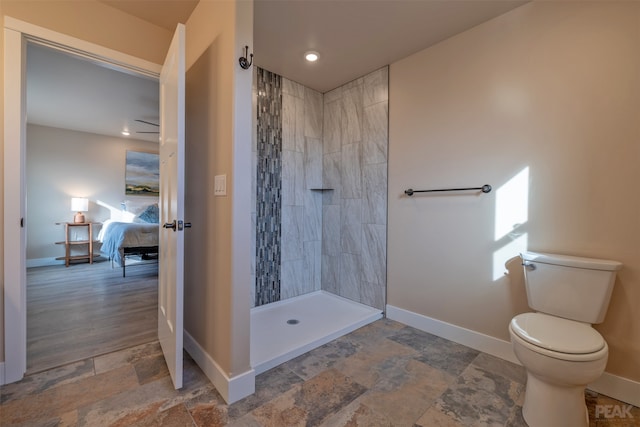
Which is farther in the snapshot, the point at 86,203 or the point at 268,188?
the point at 86,203

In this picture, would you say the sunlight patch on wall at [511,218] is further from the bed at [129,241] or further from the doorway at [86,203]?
the bed at [129,241]

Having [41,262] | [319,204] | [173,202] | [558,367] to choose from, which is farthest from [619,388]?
[41,262]

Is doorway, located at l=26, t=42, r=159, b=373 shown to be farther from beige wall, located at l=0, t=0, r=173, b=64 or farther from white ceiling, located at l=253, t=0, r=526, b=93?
white ceiling, located at l=253, t=0, r=526, b=93

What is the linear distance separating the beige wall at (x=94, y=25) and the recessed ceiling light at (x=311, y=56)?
1042 millimetres

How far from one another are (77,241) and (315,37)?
17.6 ft

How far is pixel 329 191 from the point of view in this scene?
10.1 feet

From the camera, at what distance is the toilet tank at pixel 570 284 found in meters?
1.43

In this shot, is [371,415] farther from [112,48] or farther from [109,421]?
[112,48]

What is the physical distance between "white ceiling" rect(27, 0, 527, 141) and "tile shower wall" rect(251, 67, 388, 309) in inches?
9.7

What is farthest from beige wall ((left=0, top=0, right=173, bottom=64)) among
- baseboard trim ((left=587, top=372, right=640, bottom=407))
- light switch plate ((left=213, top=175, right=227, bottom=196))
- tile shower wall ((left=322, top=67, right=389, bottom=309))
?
baseboard trim ((left=587, top=372, right=640, bottom=407))

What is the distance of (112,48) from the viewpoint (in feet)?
6.09

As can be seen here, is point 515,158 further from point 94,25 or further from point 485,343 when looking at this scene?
point 94,25

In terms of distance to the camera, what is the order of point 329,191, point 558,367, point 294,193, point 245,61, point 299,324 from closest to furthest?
point 558,367 → point 245,61 → point 299,324 → point 294,193 → point 329,191

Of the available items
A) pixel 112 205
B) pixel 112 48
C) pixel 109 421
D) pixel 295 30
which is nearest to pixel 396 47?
pixel 295 30
